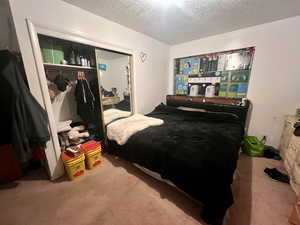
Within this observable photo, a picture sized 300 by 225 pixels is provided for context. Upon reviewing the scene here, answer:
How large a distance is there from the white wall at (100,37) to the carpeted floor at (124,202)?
4.18 feet

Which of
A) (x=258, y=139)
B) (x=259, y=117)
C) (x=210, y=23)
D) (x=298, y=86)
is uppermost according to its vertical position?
(x=210, y=23)

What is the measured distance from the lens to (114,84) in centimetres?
266

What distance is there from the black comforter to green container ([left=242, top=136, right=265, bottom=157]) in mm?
538

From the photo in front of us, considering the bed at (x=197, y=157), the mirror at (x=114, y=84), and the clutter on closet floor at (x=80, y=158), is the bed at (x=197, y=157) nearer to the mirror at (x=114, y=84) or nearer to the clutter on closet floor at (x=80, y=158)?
the clutter on closet floor at (x=80, y=158)

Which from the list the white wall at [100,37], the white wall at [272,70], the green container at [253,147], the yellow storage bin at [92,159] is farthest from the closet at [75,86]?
the green container at [253,147]

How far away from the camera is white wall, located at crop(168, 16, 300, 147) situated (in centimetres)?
213

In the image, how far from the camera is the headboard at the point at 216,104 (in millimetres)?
2518

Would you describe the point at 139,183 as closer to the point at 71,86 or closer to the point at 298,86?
the point at 71,86

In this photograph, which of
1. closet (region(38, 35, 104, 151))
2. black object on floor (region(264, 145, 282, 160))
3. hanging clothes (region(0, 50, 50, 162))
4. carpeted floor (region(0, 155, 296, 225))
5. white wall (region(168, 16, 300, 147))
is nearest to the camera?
carpeted floor (region(0, 155, 296, 225))

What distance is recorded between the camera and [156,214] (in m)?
1.32

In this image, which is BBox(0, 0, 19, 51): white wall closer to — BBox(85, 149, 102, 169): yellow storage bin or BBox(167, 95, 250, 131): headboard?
BBox(85, 149, 102, 169): yellow storage bin

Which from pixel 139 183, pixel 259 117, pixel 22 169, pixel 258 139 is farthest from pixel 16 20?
pixel 258 139

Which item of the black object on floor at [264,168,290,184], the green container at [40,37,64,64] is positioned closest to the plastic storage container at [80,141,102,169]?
the green container at [40,37,64,64]

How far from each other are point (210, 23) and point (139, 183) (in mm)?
3034
